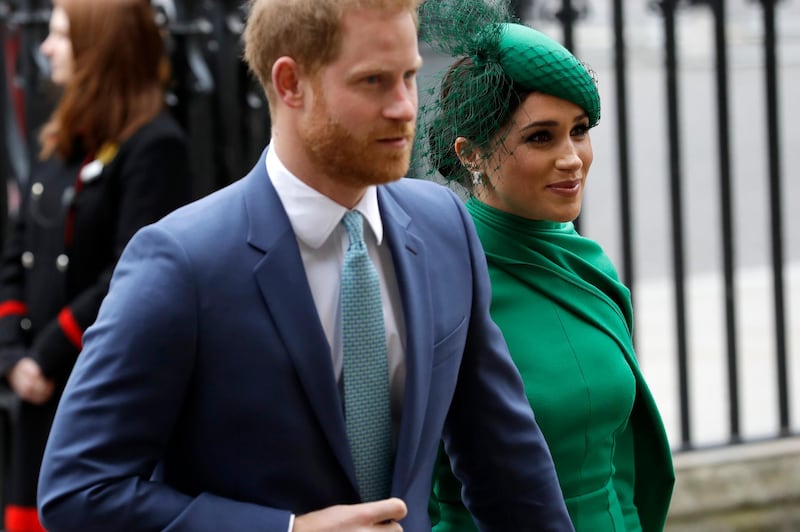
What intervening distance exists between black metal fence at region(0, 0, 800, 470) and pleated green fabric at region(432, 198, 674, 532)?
2251mm

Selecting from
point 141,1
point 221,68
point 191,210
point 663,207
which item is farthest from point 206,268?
point 663,207

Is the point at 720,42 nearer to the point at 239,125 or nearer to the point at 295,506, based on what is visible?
the point at 239,125

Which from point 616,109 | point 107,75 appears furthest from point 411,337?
point 616,109

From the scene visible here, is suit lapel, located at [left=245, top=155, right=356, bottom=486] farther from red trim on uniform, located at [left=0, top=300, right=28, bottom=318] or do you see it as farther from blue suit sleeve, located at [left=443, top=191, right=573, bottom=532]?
red trim on uniform, located at [left=0, top=300, right=28, bottom=318]

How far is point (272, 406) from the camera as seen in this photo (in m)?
1.94

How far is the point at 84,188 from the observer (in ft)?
14.1

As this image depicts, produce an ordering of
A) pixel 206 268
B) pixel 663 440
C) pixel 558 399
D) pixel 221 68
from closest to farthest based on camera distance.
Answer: pixel 206 268
pixel 558 399
pixel 663 440
pixel 221 68

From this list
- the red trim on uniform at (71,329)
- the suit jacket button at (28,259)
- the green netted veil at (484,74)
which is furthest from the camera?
the suit jacket button at (28,259)

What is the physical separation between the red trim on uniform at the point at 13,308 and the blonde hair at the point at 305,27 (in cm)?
267

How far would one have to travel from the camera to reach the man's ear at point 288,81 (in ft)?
6.43

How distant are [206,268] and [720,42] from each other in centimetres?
341

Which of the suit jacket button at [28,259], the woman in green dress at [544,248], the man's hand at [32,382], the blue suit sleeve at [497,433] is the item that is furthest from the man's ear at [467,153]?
the suit jacket button at [28,259]

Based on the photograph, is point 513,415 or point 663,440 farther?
point 663,440

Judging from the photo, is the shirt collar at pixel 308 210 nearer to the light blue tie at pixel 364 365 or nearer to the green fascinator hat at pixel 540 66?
the light blue tie at pixel 364 365
